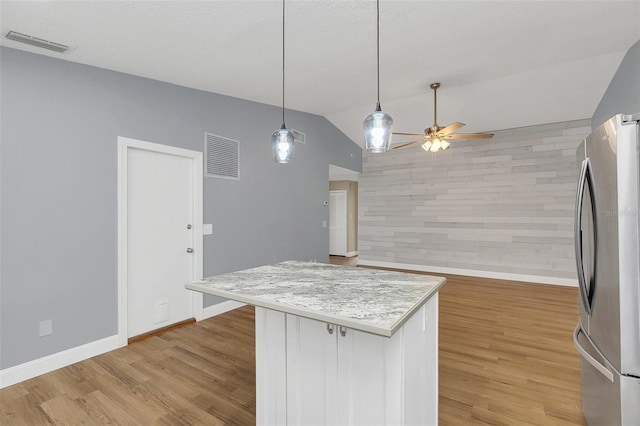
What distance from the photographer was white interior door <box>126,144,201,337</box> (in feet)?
10.3

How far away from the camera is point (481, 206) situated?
6027 mm

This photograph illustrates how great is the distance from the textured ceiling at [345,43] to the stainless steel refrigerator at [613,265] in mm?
1647

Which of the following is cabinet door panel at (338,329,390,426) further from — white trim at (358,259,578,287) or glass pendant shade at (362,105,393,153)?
white trim at (358,259,578,287)

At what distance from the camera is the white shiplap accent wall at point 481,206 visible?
17.7ft

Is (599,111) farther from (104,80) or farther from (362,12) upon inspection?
(104,80)

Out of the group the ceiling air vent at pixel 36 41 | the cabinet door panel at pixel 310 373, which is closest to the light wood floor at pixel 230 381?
the cabinet door panel at pixel 310 373

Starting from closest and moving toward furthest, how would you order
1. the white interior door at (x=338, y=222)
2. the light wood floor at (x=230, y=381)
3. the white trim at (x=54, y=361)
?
the light wood floor at (x=230, y=381)
the white trim at (x=54, y=361)
the white interior door at (x=338, y=222)

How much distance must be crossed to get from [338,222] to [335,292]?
7.27m

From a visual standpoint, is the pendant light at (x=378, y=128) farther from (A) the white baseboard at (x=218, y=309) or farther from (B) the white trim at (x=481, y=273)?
(B) the white trim at (x=481, y=273)

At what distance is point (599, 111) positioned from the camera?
4.59m

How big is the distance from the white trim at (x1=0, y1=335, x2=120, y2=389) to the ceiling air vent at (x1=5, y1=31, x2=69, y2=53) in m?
2.47

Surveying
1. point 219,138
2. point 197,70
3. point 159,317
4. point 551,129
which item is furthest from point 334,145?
point 159,317

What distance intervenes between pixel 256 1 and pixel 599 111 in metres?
5.19

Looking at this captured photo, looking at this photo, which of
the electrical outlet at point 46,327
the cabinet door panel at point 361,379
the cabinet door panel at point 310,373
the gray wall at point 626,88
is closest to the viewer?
the cabinet door panel at point 361,379
